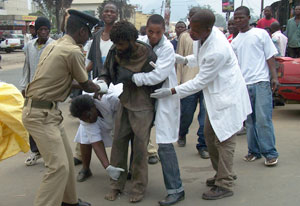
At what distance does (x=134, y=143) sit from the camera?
3.87 metres

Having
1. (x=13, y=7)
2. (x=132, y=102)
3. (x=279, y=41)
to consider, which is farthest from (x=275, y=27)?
(x=13, y=7)

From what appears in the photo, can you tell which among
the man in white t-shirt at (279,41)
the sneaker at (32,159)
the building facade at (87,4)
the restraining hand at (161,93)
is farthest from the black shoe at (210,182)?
the building facade at (87,4)

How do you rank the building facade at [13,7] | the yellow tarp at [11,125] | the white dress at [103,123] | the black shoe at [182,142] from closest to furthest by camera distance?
the yellow tarp at [11,125] < the white dress at [103,123] < the black shoe at [182,142] < the building facade at [13,7]

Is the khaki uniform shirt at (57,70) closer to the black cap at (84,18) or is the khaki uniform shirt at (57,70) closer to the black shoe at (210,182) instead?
the black cap at (84,18)

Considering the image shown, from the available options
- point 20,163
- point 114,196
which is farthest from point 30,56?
point 114,196

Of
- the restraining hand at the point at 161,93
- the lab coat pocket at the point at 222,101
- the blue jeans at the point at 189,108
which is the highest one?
the restraining hand at the point at 161,93

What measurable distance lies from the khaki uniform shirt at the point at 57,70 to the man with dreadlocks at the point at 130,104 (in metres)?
0.53

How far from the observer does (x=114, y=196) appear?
3947 millimetres

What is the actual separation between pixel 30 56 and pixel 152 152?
2.03 m

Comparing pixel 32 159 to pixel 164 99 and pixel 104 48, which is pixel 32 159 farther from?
pixel 164 99

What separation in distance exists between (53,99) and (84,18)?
748 millimetres

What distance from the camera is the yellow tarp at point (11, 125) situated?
137 inches

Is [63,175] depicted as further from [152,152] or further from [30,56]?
[30,56]

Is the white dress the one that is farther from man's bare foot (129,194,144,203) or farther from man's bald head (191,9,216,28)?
man's bald head (191,9,216,28)
